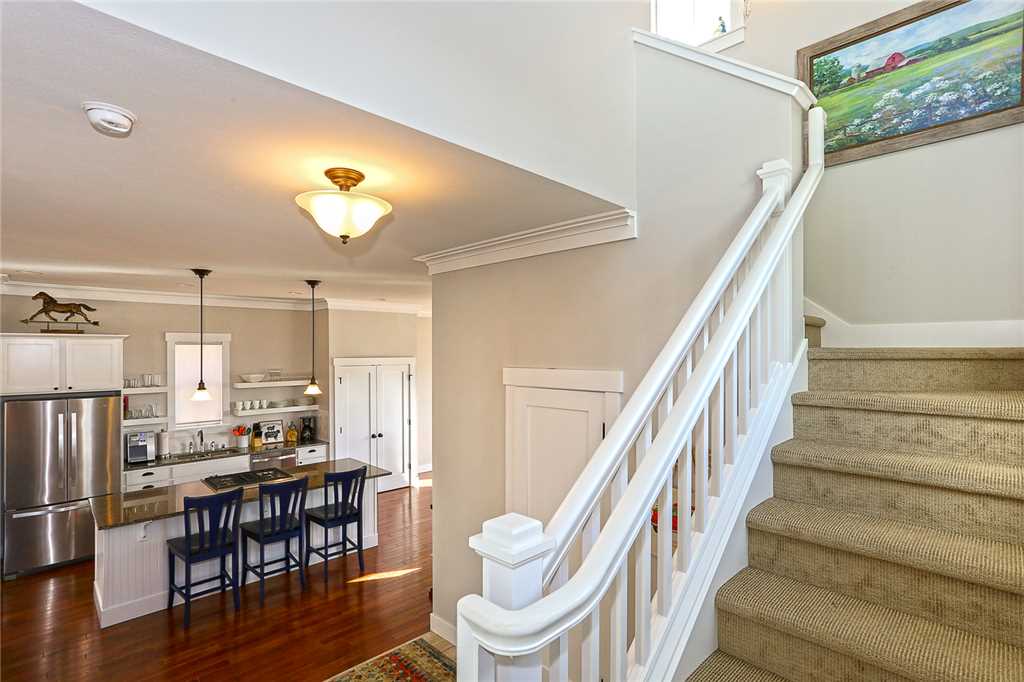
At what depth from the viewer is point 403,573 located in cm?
502

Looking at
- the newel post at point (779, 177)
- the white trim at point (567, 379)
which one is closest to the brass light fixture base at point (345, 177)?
the white trim at point (567, 379)

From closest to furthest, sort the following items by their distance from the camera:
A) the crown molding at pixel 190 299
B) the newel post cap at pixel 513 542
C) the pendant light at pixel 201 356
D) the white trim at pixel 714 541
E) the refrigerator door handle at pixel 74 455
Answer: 1. the newel post cap at pixel 513 542
2. the white trim at pixel 714 541
3. the pendant light at pixel 201 356
4. the refrigerator door handle at pixel 74 455
5. the crown molding at pixel 190 299

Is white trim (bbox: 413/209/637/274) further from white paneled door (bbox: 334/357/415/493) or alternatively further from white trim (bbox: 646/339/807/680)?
white paneled door (bbox: 334/357/415/493)

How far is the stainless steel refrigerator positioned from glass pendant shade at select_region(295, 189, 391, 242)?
16.7ft

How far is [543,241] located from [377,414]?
541 cm

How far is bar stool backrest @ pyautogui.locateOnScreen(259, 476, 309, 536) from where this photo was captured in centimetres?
454

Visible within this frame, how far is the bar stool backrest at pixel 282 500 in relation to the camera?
4.54 metres

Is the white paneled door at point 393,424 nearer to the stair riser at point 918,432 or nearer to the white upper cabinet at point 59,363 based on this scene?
the white upper cabinet at point 59,363

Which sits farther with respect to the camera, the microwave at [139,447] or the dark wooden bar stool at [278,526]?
the microwave at [139,447]

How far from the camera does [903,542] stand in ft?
4.50

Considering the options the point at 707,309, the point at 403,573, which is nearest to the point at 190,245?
the point at 707,309

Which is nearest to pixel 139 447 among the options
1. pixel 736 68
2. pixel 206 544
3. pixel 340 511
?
pixel 206 544

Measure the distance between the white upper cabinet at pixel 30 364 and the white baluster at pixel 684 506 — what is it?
20.5 feet

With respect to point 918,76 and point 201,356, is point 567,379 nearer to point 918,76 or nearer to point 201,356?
point 918,76
